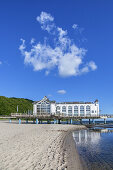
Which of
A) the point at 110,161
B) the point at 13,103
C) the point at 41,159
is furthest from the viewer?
the point at 13,103

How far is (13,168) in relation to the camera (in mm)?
7168

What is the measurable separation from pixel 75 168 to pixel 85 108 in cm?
6078

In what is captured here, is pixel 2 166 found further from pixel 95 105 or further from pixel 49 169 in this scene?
pixel 95 105

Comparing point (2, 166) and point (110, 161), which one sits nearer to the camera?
point (2, 166)

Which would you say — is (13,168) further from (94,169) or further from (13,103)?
(13,103)

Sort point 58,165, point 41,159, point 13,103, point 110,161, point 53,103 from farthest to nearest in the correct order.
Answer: point 13,103, point 53,103, point 110,161, point 41,159, point 58,165

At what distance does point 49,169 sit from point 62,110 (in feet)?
203

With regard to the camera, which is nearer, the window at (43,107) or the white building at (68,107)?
the white building at (68,107)

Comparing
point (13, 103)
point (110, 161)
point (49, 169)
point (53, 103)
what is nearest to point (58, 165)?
point (49, 169)

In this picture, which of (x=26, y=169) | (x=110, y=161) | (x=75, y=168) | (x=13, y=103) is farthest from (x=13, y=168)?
(x=13, y=103)

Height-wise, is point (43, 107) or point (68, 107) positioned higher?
point (43, 107)

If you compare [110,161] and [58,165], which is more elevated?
[58,165]

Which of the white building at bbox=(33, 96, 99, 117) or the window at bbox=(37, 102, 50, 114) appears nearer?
the white building at bbox=(33, 96, 99, 117)

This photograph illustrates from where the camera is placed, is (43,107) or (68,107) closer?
(43,107)
